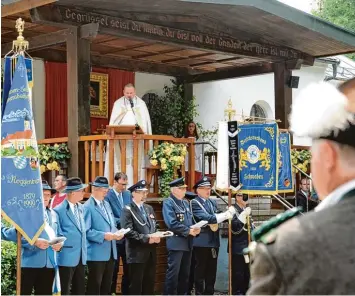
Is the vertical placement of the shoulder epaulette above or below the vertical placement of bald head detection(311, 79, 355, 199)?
below

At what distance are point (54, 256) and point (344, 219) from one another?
22.1ft

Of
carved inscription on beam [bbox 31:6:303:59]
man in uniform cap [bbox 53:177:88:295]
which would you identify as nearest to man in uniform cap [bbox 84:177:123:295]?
man in uniform cap [bbox 53:177:88:295]

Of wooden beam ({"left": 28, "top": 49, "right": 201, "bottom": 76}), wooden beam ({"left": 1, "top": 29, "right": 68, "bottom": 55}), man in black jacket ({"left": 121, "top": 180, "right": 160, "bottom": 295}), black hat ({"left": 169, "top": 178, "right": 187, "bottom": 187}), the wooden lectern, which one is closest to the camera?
man in black jacket ({"left": 121, "top": 180, "right": 160, "bottom": 295})

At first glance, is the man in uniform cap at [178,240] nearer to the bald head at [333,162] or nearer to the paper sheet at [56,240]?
the paper sheet at [56,240]

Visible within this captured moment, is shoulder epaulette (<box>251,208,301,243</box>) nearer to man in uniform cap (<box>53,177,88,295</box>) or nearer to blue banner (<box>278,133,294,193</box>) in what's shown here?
man in uniform cap (<box>53,177,88,295</box>)

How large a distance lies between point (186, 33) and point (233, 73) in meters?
3.57

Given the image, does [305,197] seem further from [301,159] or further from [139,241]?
[139,241]

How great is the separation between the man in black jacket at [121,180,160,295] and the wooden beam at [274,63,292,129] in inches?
227

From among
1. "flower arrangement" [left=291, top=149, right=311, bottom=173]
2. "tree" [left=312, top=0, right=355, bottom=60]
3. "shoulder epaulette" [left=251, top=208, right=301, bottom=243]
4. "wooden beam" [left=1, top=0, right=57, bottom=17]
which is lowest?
"flower arrangement" [left=291, top=149, right=311, bottom=173]

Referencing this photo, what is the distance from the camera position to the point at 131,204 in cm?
933

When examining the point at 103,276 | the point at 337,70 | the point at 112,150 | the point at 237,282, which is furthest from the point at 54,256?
the point at 337,70

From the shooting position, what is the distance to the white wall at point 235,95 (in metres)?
17.1

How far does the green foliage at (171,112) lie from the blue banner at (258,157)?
15.5ft

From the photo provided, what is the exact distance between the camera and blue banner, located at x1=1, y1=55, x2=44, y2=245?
647cm
